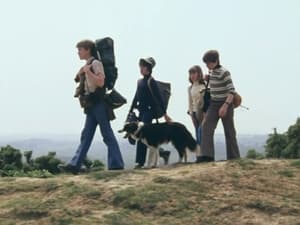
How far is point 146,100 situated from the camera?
39.7ft

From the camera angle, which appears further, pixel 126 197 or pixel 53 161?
pixel 53 161

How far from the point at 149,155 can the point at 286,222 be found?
360cm

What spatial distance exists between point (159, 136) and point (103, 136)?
3.00 ft

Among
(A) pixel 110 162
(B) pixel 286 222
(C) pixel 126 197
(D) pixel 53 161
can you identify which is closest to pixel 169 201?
(C) pixel 126 197

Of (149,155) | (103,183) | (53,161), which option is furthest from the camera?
(53,161)

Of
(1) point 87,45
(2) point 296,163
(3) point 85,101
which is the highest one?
(1) point 87,45

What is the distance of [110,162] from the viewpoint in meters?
11.4

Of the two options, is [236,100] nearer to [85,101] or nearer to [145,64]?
[145,64]

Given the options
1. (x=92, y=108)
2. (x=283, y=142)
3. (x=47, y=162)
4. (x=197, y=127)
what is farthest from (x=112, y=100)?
(x=283, y=142)

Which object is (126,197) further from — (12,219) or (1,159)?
(1,159)

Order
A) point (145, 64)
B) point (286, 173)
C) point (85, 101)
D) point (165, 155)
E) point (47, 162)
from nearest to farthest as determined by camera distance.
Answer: point (286, 173)
point (85, 101)
point (145, 64)
point (165, 155)
point (47, 162)

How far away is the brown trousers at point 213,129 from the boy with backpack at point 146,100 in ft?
2.45

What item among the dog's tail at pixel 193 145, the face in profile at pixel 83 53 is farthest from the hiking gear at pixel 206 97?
the face in profile at pixel 83 53

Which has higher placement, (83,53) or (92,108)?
(83,53)
